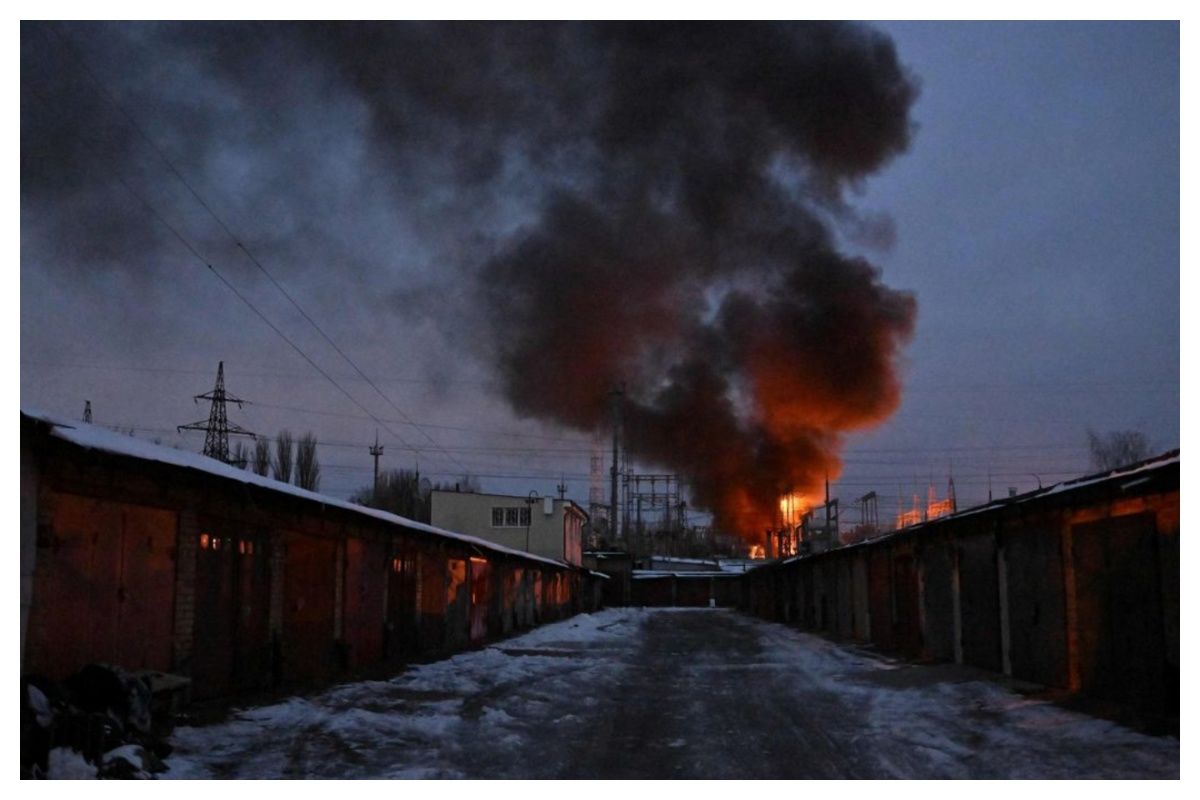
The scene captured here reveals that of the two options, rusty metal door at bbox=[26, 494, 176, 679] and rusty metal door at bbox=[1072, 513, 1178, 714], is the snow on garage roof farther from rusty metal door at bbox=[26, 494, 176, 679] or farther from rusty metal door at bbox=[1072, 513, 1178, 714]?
rusty metal door at bbox=[1072, 513, 1178, 714]

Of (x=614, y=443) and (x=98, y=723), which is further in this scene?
(x=614, y=443)

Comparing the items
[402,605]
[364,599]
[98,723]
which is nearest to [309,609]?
[364,599]

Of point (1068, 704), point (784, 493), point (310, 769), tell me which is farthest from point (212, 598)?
point (784, 493)

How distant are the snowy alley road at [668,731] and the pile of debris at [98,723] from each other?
34 centimetres

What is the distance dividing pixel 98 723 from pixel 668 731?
223 inches

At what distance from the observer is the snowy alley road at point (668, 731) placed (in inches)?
349

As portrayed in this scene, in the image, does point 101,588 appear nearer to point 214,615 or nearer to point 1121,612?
point 214,615

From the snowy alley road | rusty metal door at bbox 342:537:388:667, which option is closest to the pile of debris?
the snowy alley road

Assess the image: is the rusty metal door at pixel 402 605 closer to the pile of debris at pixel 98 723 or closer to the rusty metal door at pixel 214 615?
the rusty metal door at pixel 214 615

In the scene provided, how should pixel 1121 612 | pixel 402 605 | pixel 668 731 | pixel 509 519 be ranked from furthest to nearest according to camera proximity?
pixel 509 519 → pixel 402 605 → pixel 1121 612 → pixel 668 731

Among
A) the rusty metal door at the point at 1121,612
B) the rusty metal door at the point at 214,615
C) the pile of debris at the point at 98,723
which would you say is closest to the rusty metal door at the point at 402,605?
the rusty metal door at the point at 214,615

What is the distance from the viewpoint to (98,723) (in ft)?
26.6
